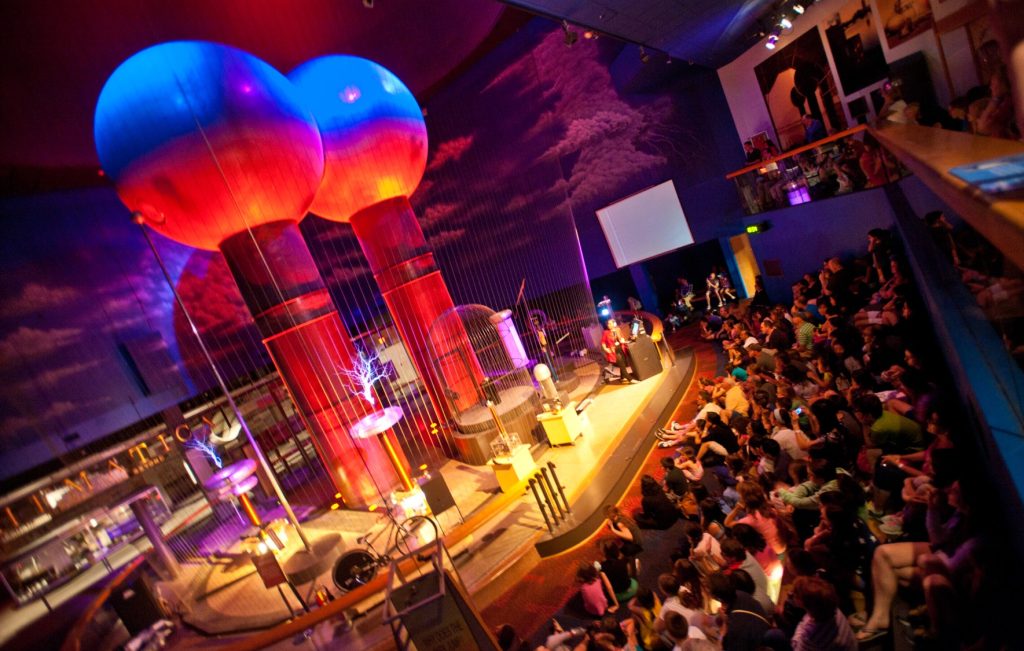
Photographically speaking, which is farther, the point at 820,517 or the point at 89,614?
the point at 89,614

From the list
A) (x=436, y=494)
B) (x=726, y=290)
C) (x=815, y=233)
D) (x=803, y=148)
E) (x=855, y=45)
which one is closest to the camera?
(x=436, y=494)

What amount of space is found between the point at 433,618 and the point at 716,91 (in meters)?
14.1

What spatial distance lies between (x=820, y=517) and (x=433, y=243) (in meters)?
15.7

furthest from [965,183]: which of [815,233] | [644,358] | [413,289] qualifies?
[815,233]

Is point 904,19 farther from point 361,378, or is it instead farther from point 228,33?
point 228,33

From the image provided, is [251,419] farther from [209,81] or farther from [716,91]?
[716,91]

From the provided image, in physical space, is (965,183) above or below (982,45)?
below

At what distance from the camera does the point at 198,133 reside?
16.6 ft

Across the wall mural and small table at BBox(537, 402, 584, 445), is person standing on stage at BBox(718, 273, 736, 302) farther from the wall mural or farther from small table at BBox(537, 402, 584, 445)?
small table at BBox(537, 402, 584, 445)

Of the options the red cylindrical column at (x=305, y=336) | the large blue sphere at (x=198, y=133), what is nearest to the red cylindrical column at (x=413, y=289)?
the red cylindrical column at (x=305, y=336)

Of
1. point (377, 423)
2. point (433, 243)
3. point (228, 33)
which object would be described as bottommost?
point (377, 423)

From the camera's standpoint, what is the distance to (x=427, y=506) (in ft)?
23.3

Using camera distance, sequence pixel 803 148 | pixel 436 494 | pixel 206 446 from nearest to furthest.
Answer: pixel 436 494, pixel 803 148, pixel 206 446

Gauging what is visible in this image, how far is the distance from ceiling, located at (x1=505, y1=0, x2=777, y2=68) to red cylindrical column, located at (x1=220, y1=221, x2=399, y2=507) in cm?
476
